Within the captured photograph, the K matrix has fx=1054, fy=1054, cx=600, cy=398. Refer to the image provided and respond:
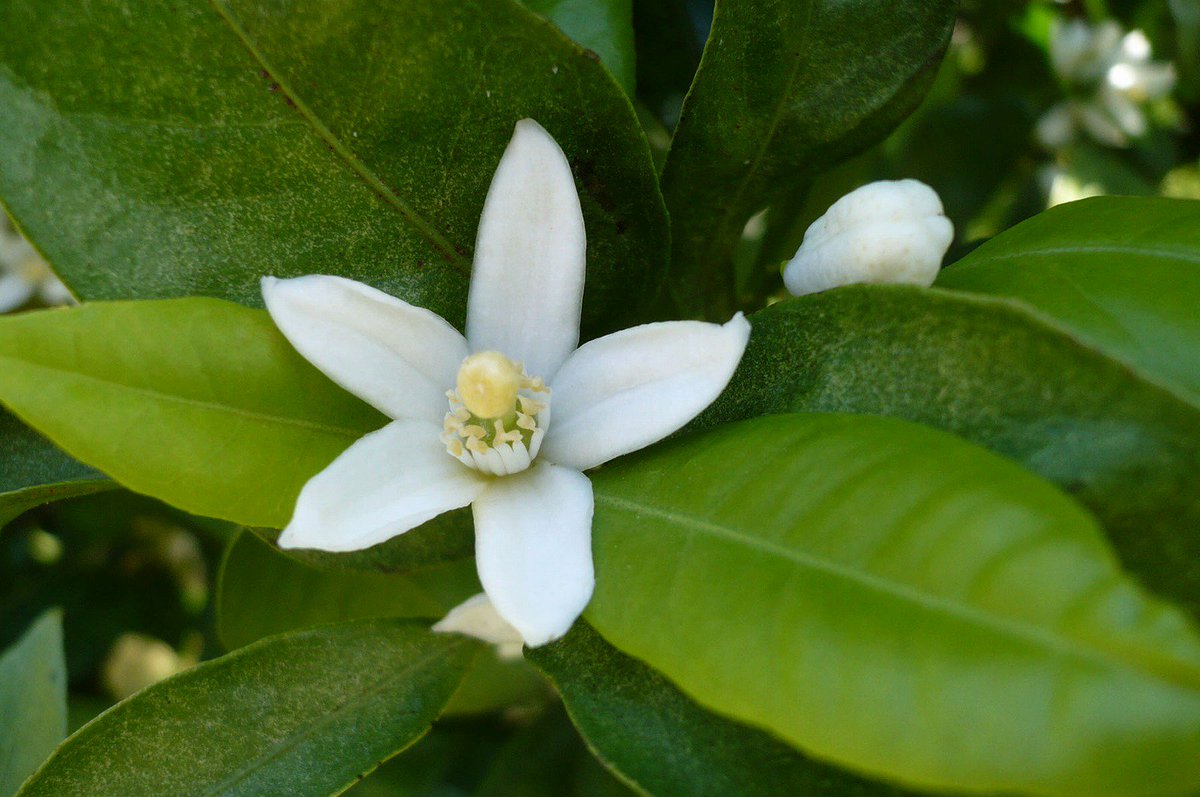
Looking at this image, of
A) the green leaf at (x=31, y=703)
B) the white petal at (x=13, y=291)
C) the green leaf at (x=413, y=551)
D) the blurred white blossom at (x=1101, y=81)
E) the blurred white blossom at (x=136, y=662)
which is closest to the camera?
the green leaf at (x=413, y=551)

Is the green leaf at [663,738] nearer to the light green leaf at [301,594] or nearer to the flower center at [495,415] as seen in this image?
the flower center at [495,415]

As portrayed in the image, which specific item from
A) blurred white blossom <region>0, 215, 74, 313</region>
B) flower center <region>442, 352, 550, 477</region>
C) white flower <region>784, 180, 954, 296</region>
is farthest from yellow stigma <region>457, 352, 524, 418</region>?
blurred white blossom <region>0, 215, 74, 313</region>

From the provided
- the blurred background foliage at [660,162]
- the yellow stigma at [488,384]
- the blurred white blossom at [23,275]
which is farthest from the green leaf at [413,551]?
the blurred white blossom at [23,275]

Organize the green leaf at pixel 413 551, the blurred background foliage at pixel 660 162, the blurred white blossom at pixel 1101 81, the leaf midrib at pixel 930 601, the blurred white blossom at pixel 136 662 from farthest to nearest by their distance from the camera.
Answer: the blurred white blossom at pixel 1101 81 < the blurred white blossom at pixel 136 662 < the blurred background foliage at pixel 660 162 < the green leaf at pixel 413 551 < the leaf midrib at pixel 930 601

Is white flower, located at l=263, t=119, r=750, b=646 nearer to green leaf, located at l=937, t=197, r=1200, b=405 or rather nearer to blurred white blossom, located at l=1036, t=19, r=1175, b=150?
green leaf, located at l=937, t=197, r=1200, b=405

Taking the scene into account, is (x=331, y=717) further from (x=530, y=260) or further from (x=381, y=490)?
(x=530, y=260)

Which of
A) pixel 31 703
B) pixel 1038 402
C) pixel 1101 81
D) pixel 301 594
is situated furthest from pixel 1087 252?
pixel 1101 81
